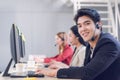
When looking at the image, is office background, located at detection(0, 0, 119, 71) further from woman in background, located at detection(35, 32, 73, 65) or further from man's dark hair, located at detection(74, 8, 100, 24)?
man's dark hair, located at detection(74, 8, 100, 24)

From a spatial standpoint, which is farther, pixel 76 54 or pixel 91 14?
pixel 76 54

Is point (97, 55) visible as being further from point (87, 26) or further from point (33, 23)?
point (33, 23)

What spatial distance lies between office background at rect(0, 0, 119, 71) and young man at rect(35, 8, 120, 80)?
3480 millimetres

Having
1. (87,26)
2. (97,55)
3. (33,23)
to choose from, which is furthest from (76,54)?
(33,23)

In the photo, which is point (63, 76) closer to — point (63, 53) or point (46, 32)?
point (63, 53)

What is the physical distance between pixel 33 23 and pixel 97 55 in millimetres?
3740

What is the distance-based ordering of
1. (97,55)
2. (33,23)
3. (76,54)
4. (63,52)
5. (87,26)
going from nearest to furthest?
1. (97,55)
2. (87,26)
3. (76,54)
4. (63,52)
5. (33,23)

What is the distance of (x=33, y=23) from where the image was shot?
16.7 feet

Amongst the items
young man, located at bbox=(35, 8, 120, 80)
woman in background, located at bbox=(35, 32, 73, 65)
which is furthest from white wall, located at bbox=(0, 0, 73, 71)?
young man, located at bbox=(35, 8, 120, 80)

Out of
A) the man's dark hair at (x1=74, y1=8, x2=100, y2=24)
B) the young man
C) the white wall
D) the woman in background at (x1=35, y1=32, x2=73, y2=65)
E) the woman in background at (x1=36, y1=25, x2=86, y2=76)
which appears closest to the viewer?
the young man

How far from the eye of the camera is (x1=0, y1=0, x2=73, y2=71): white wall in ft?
16.6

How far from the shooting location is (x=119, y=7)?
5.25m

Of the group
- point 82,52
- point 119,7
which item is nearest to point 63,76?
point 82,52

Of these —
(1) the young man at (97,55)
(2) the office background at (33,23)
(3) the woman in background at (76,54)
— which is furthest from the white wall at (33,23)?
(1) the young man at (97,55)
